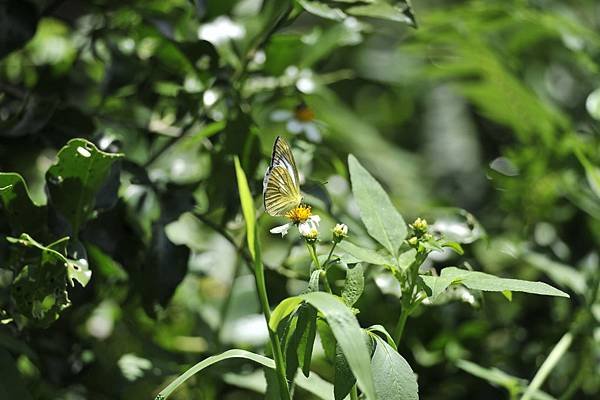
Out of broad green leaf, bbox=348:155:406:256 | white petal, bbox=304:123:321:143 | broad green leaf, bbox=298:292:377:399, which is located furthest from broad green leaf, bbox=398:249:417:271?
white petal, bbox=304:123:321:143

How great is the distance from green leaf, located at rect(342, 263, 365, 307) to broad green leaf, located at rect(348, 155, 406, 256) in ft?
0.15

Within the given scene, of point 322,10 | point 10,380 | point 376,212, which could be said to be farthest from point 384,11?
point 10,380

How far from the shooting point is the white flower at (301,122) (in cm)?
83

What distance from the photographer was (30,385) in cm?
77

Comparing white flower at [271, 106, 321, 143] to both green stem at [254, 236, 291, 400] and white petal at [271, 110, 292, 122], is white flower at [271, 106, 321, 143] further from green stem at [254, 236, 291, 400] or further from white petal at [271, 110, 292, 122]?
green stem at [254, 236, 291, 400]

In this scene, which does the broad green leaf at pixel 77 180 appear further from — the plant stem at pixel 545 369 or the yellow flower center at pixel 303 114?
the plant stem at pixel 545 369

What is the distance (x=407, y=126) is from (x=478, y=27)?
1059 millimetres

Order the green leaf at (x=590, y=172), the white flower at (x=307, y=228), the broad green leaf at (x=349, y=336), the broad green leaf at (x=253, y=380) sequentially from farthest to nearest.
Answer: the green leaf at (x=590, y=172) → the broad green leaf at (x=253, y=380) → the white flower at (x=307, y=228) → the broad green leaf at (x=349, y=336)

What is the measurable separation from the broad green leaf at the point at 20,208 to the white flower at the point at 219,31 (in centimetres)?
27

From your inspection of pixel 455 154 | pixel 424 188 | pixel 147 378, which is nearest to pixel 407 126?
pixel 455 154

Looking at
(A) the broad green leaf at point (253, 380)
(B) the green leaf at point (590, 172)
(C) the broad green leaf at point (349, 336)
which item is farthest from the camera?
(B) the green leaf at point (590, 172)

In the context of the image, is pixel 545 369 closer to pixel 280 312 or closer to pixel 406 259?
pixel 406 259

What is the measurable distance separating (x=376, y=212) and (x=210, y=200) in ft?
0.72

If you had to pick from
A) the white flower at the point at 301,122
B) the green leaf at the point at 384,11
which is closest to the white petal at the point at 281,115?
the white flower at the point at 301,122
